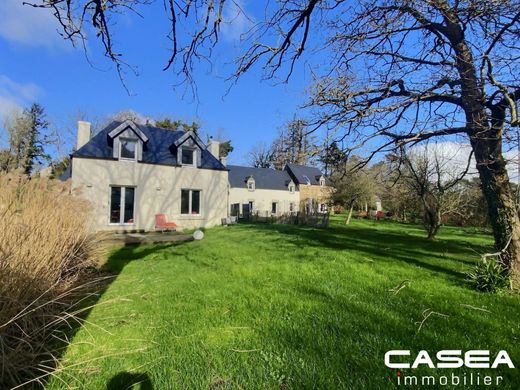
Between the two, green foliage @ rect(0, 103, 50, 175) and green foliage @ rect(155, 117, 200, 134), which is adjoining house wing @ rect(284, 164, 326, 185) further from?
green foliage @ rect(0, 103, 50, 175)

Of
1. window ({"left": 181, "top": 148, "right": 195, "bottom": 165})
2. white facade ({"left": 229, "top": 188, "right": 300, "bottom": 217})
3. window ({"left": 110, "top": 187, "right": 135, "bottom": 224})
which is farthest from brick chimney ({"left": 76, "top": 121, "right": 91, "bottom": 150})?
white facade ({"left": 229, "top": 188, "right": 300, "bottom": 217})

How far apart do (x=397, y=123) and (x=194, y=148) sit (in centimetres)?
1565

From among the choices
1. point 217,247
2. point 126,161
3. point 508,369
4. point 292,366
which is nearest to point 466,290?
point 508,369

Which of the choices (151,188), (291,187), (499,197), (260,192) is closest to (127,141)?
(151,188)

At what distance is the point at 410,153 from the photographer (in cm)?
1669

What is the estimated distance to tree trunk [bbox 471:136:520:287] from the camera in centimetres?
603

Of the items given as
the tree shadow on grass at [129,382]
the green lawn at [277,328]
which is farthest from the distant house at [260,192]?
the tree shadow on grass at [129,382]

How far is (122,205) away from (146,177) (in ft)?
7.27

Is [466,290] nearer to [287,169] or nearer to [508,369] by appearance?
[508,369]

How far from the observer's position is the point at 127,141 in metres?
18.9

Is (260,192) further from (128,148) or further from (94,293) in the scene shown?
(94,293)

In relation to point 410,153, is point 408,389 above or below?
below

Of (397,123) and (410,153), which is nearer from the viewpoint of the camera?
(397,123)

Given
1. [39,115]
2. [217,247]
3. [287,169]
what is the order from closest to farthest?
[217,247] < [39,115] < [287,169]
